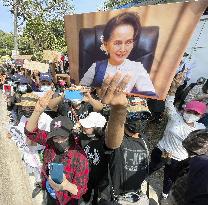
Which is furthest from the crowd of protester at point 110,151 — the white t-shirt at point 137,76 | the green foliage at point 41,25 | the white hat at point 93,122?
the green foliage at point 41,25

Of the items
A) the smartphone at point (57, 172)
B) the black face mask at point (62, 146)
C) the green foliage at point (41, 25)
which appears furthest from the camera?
the green foliage at point (41, 25)

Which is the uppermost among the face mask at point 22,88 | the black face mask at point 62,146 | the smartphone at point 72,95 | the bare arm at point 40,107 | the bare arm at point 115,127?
the bare arm at point 115,127

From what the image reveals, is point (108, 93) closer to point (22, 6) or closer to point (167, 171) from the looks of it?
point (167, 171)

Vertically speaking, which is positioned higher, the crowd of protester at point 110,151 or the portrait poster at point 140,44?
the portrait poster at point 140,44

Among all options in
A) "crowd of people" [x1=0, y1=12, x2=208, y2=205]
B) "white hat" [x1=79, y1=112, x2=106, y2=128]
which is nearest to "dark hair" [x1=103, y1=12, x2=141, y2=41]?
"crowd of people" [x1=0, y1=12, x2=208, y2=205]

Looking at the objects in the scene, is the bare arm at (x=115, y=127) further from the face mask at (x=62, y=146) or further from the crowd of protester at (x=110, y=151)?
the face mask at (x=62, y=146)

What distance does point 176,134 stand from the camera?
4.76 metres

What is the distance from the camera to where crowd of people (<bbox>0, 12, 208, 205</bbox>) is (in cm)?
226

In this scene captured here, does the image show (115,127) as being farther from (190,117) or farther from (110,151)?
(190,117)

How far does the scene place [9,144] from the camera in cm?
800

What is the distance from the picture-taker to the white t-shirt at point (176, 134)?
469 cm

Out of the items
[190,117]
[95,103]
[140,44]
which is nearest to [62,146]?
[140,44]

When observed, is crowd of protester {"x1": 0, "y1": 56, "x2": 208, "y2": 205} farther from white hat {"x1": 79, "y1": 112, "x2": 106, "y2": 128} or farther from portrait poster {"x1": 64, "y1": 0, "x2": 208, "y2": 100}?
portrait poster {"x1": 64, "y1": 0, "x2": 208, "y2": 100}

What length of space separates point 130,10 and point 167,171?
3.18 m
